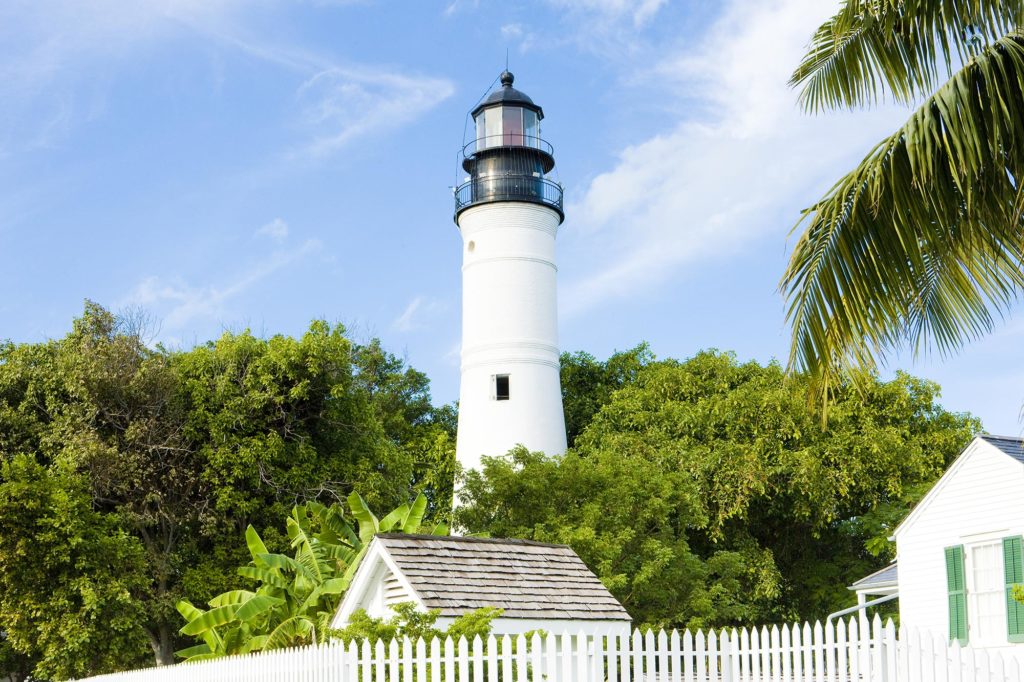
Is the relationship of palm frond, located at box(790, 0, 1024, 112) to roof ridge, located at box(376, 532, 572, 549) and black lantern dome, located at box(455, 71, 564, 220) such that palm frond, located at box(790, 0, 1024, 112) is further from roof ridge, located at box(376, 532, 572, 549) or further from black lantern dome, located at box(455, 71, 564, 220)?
black lantern dome, located at box(455, 71, 564, 220)

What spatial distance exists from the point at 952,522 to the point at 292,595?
10809 millimetres

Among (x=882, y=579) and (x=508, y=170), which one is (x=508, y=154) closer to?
(x=508, y=170)

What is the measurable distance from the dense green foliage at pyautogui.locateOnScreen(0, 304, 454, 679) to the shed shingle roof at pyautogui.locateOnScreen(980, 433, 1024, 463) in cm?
1378

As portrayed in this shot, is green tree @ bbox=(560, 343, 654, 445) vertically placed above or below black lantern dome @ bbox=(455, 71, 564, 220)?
below

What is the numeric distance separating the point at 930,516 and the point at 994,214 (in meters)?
11.9

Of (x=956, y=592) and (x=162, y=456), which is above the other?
(x=162, y=456)

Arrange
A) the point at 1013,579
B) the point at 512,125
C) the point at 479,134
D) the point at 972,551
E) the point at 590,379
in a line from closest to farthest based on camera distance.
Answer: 1. the point at 1013,579
2. the point at 972,551
3. the point at 512,125
4. the point at 479,134
5. the point at 590,379

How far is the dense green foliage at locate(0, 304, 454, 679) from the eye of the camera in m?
24.9

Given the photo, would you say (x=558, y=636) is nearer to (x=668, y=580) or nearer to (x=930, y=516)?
(x=930, y=516)

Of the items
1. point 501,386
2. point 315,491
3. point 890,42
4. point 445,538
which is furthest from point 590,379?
point 890,42

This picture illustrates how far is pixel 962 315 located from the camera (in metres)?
9.46

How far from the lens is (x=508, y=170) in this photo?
1299 inches

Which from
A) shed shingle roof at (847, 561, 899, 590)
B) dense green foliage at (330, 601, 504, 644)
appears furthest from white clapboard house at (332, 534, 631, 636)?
shed shingle roof at (847, 561, 899, 590)

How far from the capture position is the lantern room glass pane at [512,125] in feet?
108
